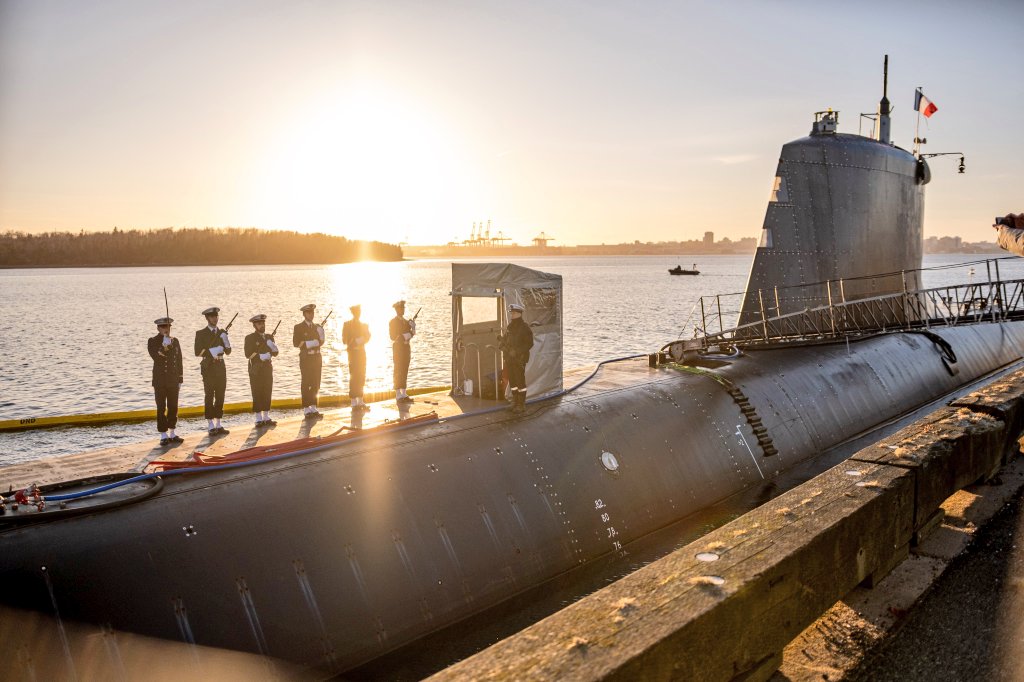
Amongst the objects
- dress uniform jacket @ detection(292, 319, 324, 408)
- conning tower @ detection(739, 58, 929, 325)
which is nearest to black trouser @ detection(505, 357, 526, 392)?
dress uniform jacket @ detection(292, 319, 324, 408)

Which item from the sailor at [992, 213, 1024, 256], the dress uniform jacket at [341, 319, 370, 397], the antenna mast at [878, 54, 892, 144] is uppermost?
the antenna mast at [878, 54, 892, 144]

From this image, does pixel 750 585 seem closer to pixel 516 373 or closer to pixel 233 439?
pixel 516 373

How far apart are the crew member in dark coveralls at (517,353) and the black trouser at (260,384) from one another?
3.63 meters

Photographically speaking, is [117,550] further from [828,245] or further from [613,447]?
[828,245]

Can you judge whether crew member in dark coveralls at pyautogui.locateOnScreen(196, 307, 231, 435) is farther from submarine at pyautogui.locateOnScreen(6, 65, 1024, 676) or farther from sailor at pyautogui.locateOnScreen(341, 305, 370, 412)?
submarine at pyautogui.locateOnScreen(6, 65, 1024, 676)

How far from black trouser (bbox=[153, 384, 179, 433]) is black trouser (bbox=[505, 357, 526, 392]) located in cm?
463

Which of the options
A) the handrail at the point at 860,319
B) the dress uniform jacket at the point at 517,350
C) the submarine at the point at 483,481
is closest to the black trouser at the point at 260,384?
the submarine at the point at 483,481

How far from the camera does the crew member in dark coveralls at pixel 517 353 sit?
1094cm

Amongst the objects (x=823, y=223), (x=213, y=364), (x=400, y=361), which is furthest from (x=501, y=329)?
(x=823, y=223)

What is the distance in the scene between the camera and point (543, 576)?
918cm

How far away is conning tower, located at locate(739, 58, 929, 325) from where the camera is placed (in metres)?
18.2

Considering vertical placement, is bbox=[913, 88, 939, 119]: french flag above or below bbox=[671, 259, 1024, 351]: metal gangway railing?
above

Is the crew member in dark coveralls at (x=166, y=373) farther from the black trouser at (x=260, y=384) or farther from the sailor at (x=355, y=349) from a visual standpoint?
the sailor at (x=355, y=349)

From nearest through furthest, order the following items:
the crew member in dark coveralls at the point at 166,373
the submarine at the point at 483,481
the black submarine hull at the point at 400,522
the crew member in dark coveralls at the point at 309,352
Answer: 1. the black submarine hull at the point at 400,522
2. the submarine at the point at 483,481
3. the crew member in dark coveralls at the point at 166,373
4. the crew member in dark coveralls at the point at 309,352
